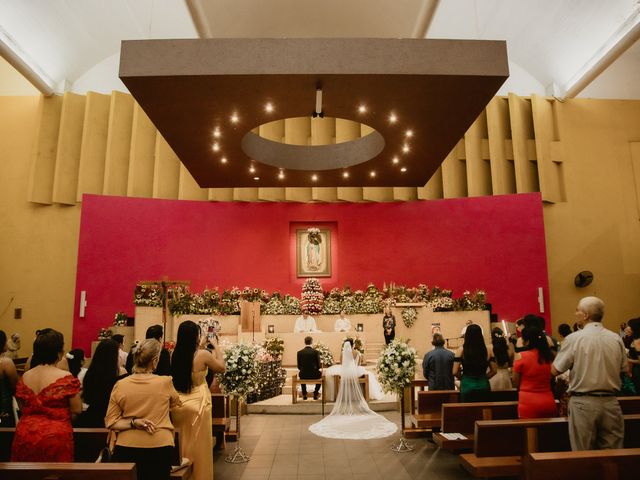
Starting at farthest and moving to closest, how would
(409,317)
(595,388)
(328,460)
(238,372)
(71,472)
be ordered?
1. (409,317)
2. (238,372)
3. (328,460)
4. (595,388)
5. (71,472)

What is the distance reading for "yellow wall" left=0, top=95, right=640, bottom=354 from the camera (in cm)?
1362

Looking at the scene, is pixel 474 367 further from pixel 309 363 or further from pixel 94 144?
pixel 94 144

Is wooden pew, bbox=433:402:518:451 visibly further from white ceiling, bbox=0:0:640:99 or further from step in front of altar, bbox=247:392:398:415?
white ceiling, bbox=0:0:640:99

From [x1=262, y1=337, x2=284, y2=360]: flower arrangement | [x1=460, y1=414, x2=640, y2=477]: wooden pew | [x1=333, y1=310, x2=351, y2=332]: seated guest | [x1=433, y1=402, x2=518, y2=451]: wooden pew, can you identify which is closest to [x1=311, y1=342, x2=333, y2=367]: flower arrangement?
[x1=262, y1=337, x2=284, y2=360]: flower arrangement

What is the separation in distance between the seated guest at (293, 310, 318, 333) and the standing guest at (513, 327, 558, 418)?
772 cm

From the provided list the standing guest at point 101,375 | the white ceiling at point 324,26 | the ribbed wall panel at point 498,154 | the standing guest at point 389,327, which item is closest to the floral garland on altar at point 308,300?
the standing guest at point 389,327

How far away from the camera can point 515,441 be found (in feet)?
13.1

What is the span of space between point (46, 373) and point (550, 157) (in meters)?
14.8

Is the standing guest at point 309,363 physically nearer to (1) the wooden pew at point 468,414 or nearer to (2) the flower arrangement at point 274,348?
(2) the flower arrangement at point 274,348

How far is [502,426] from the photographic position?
12.7ft

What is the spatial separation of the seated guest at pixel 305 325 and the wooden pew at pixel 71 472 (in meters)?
8.91

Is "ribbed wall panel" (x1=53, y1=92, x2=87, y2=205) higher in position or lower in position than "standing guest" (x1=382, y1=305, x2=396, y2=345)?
higher

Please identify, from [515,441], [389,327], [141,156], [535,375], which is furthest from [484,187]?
[515,441]

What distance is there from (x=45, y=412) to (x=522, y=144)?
14513 millimetres
